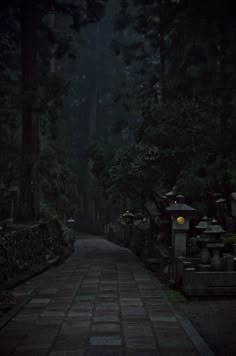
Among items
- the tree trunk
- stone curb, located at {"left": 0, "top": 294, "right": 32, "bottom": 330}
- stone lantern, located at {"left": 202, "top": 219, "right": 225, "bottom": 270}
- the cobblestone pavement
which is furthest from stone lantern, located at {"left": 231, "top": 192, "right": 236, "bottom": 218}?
the tree trunk

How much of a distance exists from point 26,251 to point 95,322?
8.47 metres

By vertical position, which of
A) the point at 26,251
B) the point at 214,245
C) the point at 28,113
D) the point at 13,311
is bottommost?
the point at 13,311

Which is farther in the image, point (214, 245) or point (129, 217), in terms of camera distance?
point (129, 217)

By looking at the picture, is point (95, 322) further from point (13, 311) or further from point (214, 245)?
point (214, 245)

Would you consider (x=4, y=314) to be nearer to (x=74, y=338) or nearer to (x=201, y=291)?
(x=74, y=338)

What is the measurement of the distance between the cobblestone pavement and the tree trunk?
7.89 meters

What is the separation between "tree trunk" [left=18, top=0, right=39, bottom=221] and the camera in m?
22.3

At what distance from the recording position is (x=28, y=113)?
2261 centimetres

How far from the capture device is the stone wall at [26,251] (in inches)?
560

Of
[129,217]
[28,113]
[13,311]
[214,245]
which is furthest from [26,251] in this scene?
[129,217]

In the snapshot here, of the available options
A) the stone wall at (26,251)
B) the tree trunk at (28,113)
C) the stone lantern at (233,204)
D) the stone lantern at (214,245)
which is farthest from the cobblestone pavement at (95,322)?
the tree trunk at (28,113)

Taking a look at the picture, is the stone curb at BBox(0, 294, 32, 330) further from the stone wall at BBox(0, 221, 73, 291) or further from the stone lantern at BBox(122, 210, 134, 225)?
the stone lantern at BBox(122, 210, 134, 225)

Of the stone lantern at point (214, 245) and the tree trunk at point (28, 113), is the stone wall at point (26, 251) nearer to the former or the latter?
the tree trunk at point (28, 113)

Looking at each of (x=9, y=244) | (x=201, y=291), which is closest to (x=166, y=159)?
(x=9, y=244)
